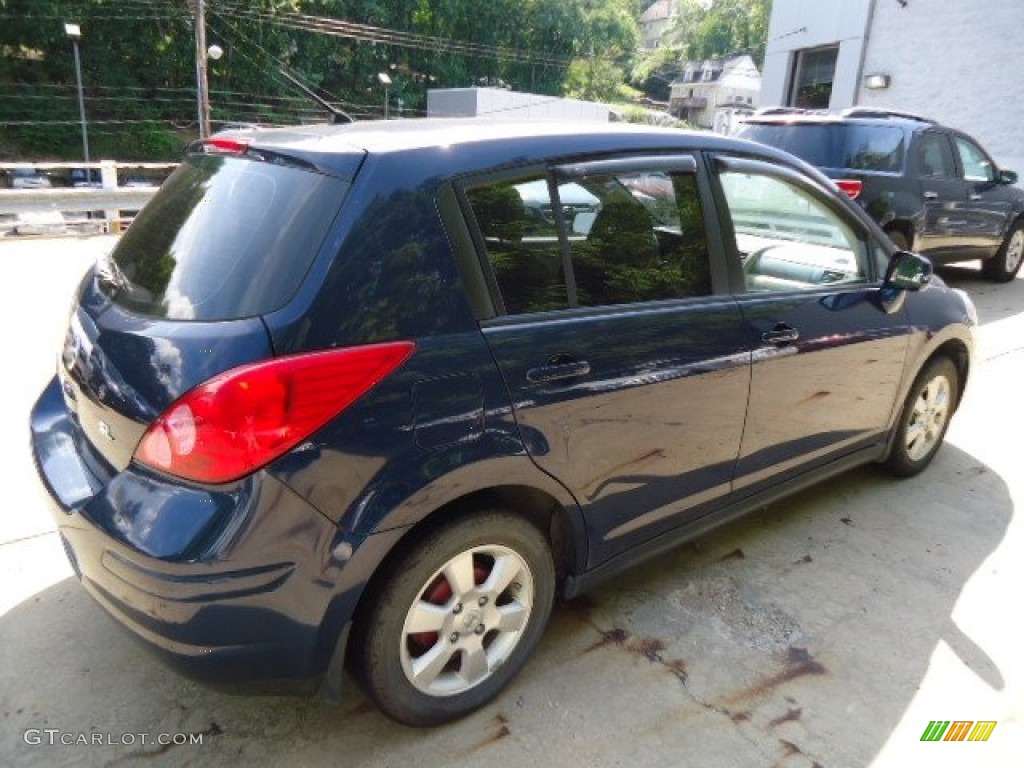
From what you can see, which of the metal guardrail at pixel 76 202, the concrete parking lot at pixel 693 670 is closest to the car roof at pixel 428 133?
the concrete parking lot at pixel 693 670

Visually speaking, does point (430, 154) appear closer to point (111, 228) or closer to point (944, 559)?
point (944, 559)

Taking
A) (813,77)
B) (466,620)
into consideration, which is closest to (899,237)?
(466,620)

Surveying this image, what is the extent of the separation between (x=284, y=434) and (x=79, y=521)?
67cm

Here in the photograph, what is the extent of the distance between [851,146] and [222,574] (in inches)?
307

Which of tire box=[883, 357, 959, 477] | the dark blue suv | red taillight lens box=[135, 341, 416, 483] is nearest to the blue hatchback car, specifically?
red taillight lens box=[135, 341, 416, 483]

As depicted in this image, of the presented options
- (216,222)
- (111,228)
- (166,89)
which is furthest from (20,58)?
(216,222)

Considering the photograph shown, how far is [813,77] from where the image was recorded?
19922 millimetres

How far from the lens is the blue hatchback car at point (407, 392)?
1.84 metres

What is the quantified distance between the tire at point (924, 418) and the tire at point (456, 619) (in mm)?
2366

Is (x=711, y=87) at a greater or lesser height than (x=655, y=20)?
lesser

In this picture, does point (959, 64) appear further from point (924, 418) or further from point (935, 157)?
point (924, 418)

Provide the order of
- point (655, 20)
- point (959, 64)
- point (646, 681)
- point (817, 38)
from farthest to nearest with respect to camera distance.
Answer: point (655, 20) → point (817, 38) → point (959, 64) → point (646, 681)

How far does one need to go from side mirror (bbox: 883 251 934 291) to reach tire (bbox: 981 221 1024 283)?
744 cm

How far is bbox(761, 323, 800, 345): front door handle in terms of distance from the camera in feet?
9.45
